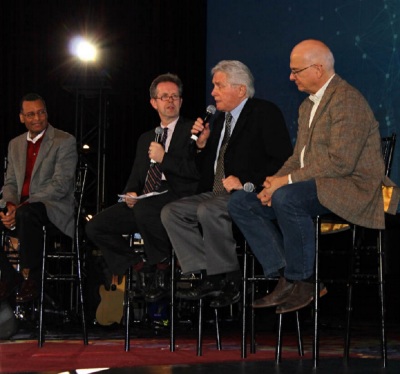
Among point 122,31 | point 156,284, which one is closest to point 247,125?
point 156,284

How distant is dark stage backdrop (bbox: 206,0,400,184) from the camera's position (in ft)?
19.6

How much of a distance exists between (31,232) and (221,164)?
122 centimetres

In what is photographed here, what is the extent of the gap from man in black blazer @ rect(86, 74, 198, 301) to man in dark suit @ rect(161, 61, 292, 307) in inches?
6.9

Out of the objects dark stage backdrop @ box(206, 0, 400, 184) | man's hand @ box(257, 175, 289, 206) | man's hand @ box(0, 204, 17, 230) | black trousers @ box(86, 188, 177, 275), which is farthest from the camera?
dark stage backdrop @ box(206, 0, 400, 184)

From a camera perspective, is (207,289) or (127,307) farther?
(127,307)

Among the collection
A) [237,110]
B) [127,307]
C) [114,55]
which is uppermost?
[114,55]

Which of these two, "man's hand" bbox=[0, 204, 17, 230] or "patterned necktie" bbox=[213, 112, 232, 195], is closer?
"patterned necktie" bbox=[213, 112, 232, 195]

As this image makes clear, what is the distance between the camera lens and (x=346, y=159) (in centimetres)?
312

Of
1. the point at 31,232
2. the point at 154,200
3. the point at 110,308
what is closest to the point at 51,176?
the point at 31,232

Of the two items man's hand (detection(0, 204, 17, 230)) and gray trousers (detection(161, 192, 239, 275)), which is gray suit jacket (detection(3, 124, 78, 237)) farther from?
gray trousers (detection(161, 192, 239, 275))

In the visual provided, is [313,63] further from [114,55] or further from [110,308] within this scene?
[114,55]

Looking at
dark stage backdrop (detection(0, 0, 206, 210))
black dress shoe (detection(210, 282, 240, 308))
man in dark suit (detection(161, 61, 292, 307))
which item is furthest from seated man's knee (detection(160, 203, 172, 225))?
dark stage backdrop (detection(0, 0, 206, 210))

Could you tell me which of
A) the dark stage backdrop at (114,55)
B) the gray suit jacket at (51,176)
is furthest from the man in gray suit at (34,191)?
the dark stage backdrop at (114,55)

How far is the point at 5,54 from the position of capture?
8109 millimetres
